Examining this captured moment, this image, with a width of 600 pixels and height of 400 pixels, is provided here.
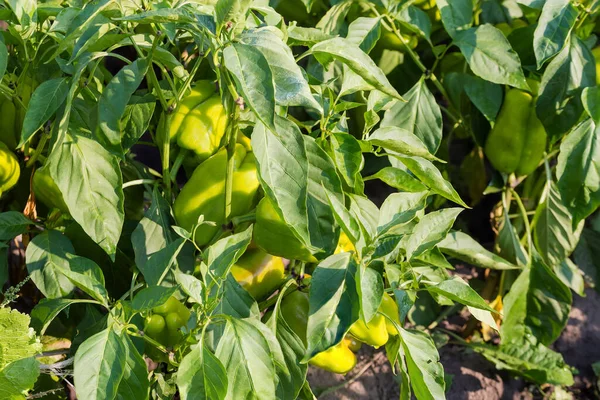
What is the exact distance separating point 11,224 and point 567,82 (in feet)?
3.34

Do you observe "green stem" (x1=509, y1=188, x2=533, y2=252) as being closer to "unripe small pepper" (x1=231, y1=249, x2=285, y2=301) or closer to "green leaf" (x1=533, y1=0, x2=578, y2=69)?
"green leaf" (x1=533, y1=0, x2=578, y2=69)

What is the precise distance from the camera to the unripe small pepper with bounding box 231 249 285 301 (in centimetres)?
111

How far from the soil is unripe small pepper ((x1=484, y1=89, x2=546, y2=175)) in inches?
20.4

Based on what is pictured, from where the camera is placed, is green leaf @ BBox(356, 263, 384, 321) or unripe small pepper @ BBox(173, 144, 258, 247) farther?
unripe small pepper @ BBox(173, 144, 258, 247)

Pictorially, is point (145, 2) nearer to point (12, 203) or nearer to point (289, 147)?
point (289, 147)

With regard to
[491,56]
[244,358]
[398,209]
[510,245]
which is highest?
[491,56]

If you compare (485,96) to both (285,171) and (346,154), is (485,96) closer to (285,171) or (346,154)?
(346,154)

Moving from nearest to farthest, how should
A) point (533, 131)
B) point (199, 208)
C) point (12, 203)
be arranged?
point (199, 208) → point (12, 203) → point (533, 131)

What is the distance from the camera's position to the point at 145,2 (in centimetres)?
95

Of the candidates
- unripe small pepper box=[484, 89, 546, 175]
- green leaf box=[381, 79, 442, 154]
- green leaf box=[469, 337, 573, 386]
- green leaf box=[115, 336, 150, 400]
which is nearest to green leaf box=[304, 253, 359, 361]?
green leaf box=[115, 336, 150, 400]

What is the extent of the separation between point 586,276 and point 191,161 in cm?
111

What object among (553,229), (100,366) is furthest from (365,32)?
(100,366)

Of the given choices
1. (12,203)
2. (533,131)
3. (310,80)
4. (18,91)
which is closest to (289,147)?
(310,80)

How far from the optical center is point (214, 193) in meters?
1.05
